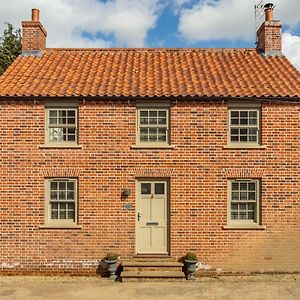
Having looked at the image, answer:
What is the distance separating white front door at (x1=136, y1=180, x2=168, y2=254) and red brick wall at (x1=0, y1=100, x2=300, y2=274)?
10.5 inches

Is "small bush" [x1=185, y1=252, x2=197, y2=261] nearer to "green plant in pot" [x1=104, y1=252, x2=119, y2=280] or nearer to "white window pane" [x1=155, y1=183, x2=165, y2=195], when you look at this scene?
"white window pane" [x1=155, y1=183, x2=165, y2=195]

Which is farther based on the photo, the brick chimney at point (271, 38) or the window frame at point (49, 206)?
the brick chimney at point (271, 38)

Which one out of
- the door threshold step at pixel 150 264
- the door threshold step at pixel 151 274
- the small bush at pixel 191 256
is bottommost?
the door threshold step at pixel 151 274

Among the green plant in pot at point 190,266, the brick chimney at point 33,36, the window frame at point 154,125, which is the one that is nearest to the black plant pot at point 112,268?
the green plant in pot at point 190,266

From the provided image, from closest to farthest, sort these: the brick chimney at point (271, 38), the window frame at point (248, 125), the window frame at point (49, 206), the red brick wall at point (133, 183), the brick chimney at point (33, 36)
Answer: the red brick wall at point (133, 183) → the window frame at point (49, 206) → the window frame at point (248, 125) → the brick chimney at point (33, 36) → the brick chimney at point (271, 38)

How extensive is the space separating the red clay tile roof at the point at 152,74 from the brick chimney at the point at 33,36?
0.39 meters

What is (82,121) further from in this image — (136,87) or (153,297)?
(153,297)

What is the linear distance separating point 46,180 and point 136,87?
4.29 m

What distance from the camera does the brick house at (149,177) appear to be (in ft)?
39.9

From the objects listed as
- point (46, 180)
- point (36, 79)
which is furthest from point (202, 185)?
point (36, 79)

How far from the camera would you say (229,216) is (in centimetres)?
1231

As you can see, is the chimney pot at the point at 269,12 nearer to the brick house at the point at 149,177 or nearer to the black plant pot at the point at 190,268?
the brick house at the point at 149,177

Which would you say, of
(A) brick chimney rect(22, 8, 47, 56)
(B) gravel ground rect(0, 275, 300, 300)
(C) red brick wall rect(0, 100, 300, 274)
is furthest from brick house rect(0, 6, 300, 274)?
(A) brick chimney rect(22, 8, 47, 56)

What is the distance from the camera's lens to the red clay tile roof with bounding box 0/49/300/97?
12547 mm
